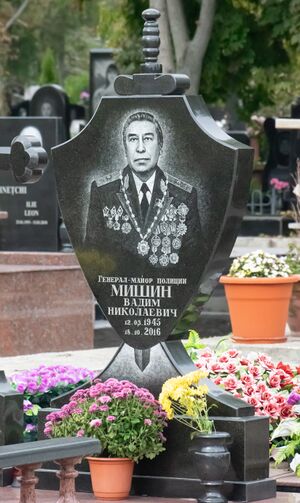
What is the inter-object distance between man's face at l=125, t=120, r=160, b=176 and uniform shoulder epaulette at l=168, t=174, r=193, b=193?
0.40ft

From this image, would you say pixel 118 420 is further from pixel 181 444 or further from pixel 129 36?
pixel 129 36

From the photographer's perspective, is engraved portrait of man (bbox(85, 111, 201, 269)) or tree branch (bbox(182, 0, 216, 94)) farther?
tree branch (bbox(182, 0, 216, 94))

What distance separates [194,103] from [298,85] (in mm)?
22566

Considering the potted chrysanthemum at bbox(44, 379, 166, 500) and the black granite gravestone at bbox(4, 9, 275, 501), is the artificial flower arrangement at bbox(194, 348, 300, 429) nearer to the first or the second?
the black granite gravestone at bbox(4, 9, 275, 501)

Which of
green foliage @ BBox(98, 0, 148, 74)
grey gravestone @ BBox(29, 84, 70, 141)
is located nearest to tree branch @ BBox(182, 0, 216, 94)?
green foliage @ BBox(98, 0, 148, 74)

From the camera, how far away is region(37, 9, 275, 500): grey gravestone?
782cm

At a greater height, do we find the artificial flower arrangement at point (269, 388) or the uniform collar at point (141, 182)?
the uniform collar at point (141, 182)

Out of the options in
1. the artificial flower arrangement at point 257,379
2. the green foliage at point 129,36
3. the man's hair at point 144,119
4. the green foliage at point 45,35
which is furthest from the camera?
the green foliage at point 45,35

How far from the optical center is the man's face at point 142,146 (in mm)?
8062

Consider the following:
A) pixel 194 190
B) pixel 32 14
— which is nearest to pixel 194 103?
pixel 194 190

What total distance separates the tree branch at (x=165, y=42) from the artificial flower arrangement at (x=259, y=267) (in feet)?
39.5

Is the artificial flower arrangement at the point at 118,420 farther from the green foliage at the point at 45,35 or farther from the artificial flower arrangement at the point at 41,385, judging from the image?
the green foliage at the point at 45,35

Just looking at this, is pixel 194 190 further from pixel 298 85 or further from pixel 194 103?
pixel 298 85

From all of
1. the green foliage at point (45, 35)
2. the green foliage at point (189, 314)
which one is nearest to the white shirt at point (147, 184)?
the green foliage at point (189, 314)
